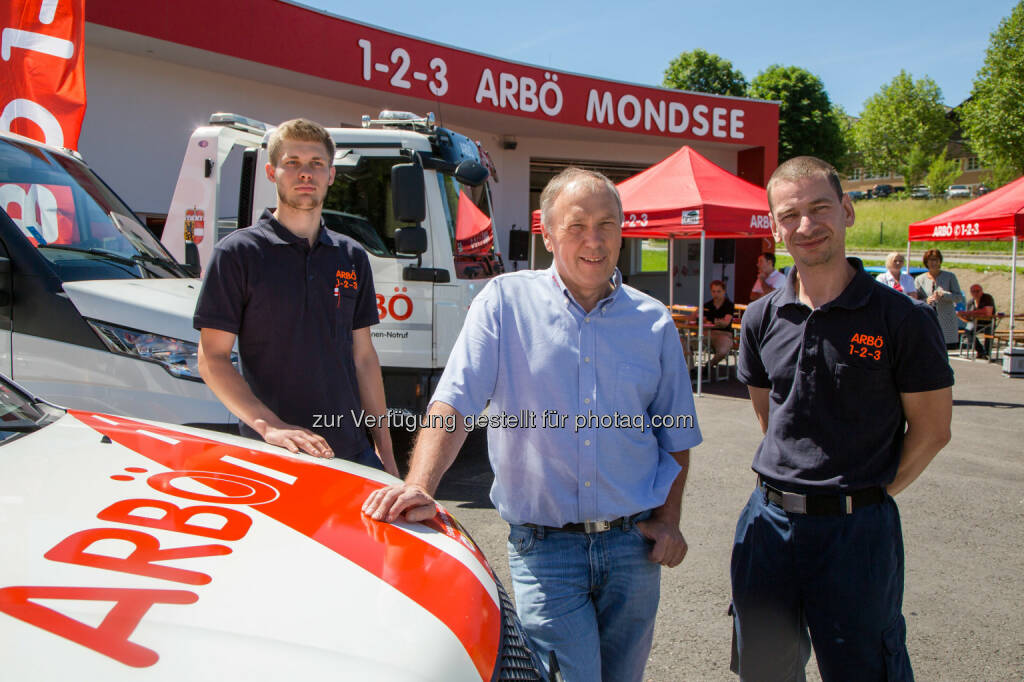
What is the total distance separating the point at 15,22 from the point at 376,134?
2.69m

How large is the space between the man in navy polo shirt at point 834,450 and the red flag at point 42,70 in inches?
207

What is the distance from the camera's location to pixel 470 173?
5.79 metres

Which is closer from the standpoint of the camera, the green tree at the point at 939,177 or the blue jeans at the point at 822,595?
the blue jeans at the point at 822,595

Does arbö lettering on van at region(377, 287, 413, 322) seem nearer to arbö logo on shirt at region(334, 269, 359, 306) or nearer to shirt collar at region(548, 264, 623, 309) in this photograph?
arbö logo on shirt at region(334, 269, 359, 306)

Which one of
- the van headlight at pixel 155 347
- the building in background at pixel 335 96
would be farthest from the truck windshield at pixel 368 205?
the van headlight at pixel 155 347

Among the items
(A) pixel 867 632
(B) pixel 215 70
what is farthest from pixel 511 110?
(A) pixel 867 632

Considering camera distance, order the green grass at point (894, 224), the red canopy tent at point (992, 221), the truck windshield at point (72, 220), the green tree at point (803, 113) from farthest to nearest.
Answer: the green tree at point (803, 113), the green grass at point (894, 224), the red canopy tent at point (992, 221), the truck windshield at point (72, 220)

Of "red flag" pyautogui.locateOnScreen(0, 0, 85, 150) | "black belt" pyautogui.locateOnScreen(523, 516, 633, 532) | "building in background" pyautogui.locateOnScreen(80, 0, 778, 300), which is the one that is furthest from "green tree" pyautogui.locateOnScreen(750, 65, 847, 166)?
"black belt" pyautogui.locateOnScreen(523, 516, 633, 532)

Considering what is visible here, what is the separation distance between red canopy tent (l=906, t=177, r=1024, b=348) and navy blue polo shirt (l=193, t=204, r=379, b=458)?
Answer: 11.4 meters

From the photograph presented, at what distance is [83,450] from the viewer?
1.79 m

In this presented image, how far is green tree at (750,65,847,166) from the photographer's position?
1661 inches

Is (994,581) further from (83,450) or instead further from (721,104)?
(721,104)

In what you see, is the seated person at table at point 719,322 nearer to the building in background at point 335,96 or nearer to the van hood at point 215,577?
the building in background at point 335,96

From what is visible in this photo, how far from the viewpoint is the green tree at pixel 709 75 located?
161 feet
